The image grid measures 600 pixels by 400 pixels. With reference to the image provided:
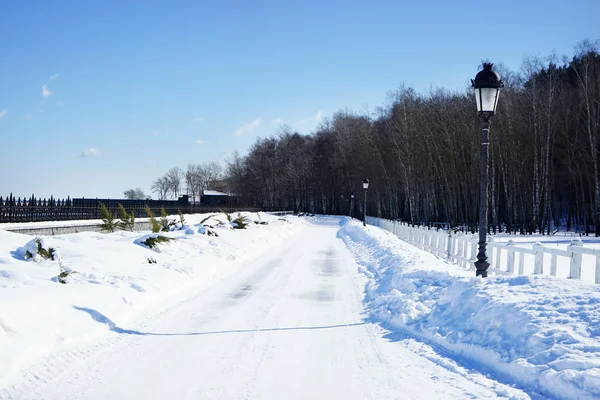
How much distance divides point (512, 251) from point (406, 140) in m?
39.9

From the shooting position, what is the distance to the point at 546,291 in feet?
25.4

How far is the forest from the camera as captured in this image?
1617 inches

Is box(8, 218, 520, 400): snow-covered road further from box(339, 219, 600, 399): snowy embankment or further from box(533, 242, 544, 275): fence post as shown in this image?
box(533, 242, 544, 275): fence post

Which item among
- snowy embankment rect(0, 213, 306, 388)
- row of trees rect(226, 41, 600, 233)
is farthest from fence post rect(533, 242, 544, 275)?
row of trees rect(226, 41, 600, 233)

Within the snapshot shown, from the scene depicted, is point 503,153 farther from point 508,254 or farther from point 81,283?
point 81,283

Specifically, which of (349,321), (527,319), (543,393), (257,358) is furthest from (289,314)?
(543,393)

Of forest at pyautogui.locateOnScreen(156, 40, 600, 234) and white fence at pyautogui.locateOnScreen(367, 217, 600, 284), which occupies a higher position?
forest at pyautogui.locateOnScreen(156, 40, 600, 234)

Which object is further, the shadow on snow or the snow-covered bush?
the snow-covered bush

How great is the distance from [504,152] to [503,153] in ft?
2.01

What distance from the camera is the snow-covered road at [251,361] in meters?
5.35

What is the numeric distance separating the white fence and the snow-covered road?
3831mm

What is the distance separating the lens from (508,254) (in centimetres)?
1176

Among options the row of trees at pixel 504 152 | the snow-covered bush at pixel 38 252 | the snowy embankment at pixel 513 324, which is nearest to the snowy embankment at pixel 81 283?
the snow-covered bush at pixel 38 252

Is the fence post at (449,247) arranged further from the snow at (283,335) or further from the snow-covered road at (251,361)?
the snow-covered road at (251,361)
